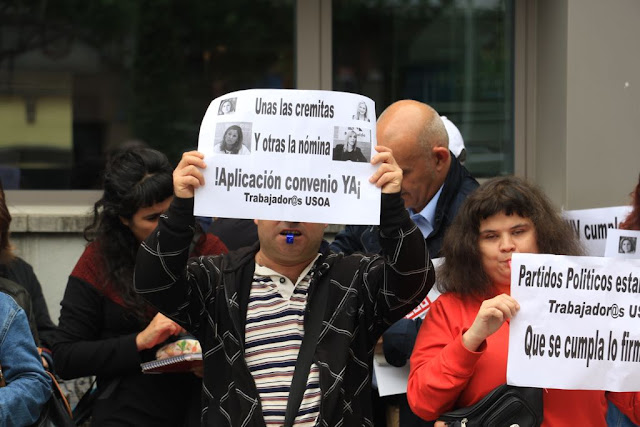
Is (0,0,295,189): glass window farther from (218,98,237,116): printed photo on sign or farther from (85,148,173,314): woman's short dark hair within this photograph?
(218,98,237,116): printed photo on sign

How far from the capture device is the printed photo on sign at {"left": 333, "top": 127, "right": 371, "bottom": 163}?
119 inches

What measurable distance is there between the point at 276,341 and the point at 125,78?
4.04 meters

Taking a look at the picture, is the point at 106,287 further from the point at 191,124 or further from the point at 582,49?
the point at 582,49

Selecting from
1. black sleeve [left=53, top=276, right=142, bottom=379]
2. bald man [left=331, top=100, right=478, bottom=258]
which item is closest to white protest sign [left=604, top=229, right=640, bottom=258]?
bald man [left=331, top=100, right=478, bottom=258]

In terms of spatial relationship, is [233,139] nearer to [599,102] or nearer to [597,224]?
[597,224]

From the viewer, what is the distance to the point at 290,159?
3.03 meters

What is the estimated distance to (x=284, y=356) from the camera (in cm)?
308

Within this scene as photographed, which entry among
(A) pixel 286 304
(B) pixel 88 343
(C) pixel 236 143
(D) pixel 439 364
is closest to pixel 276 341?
(A) pixel 286 304

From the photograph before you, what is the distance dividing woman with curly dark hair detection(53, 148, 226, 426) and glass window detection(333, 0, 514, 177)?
Answer: 3.02m

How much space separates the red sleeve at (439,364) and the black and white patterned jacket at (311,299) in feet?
0.54

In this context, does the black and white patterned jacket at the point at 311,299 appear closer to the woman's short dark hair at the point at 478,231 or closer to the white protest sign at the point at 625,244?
the woman's short dark hair at the point at 478,231

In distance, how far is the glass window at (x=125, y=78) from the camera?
6.69 m

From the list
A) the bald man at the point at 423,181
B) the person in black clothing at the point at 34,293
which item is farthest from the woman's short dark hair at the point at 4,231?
the bald man at the point at 423,181

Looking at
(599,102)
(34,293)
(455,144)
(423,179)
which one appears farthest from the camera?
(599,102)
